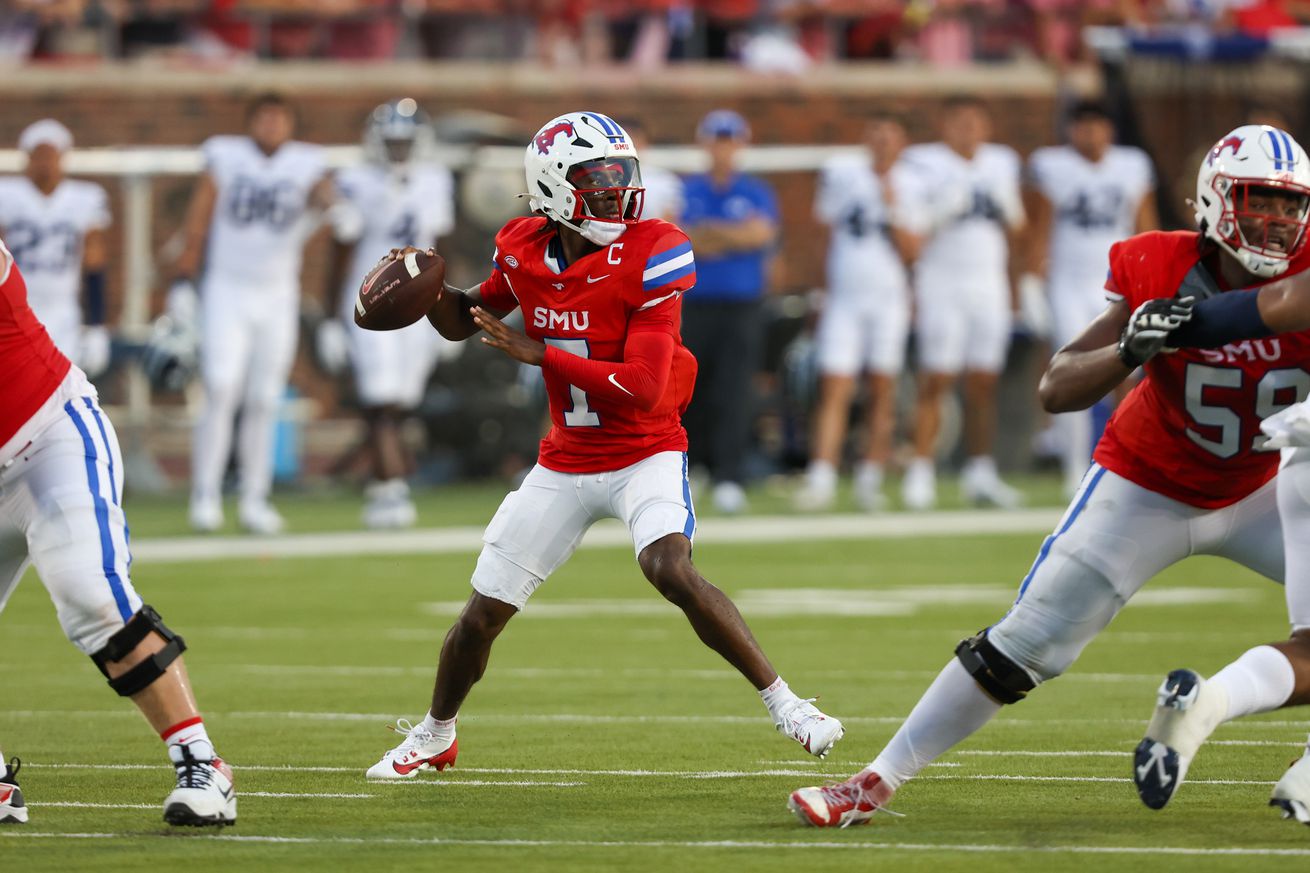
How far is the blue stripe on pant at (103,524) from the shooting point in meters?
5.50

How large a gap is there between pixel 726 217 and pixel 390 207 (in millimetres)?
2018

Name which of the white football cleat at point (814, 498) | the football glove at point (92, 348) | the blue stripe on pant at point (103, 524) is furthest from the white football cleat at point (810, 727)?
the white football cleat at point (814, 498)

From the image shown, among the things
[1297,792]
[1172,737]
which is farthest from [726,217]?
[1172,737]

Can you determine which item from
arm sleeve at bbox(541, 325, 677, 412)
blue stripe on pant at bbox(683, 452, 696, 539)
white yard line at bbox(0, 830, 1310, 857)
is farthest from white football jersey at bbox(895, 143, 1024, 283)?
white yard line at bbox(0, 830, 1310, 857)

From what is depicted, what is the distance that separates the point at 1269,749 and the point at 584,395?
2196 mm

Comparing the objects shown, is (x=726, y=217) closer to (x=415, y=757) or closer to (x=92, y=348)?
(x=92, y=348)

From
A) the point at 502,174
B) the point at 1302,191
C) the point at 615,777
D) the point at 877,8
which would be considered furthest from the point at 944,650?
the point at 877,8

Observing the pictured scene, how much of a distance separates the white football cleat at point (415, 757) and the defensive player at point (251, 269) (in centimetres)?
704

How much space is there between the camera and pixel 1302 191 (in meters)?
5.51

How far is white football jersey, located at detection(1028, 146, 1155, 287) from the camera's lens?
48.1 ft

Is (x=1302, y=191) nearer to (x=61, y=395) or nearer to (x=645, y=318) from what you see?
(x=645, y=318)

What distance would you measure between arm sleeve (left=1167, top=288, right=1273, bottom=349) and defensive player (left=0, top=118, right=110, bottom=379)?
30.1 feet

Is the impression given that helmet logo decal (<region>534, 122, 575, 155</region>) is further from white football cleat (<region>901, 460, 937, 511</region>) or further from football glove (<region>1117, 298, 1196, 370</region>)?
white football cleat (<region>901, 460, 937, 511</region>)

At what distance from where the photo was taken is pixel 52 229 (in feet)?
43.9
